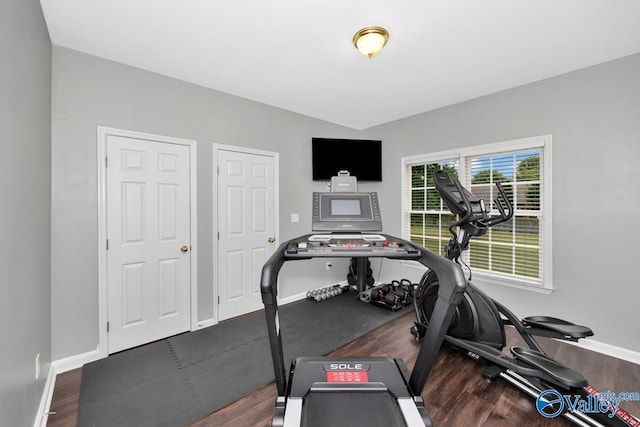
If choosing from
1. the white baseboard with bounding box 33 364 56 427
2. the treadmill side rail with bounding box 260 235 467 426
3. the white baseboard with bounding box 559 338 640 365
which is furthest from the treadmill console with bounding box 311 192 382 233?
the white baseboard with bounding box 559 338 640 365

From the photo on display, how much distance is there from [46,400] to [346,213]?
100 inches

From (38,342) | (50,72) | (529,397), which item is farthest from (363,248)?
(50,72)

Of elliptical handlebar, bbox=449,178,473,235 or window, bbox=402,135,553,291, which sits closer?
elliptical handlebar, bbox=449,178,473,235

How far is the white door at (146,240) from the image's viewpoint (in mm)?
2533

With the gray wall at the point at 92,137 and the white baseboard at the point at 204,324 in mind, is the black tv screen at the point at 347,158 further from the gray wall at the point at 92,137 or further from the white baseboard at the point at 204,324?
the white baseboard at the point at 204,324

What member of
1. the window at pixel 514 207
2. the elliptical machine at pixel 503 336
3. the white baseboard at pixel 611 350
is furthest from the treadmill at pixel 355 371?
the white baseboard at pixel 611 350

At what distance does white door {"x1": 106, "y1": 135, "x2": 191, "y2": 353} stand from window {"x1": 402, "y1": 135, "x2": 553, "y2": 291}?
3.38 m

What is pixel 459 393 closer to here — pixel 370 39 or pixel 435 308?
pixel 435 308

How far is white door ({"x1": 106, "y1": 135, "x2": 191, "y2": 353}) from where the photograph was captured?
2533 millimetres

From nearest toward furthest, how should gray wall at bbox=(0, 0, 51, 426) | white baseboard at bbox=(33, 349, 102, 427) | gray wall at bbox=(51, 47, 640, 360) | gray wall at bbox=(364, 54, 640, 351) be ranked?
gray wall at bbox=(0, 0, 51, 426) → white baseboard at bbox=(33, 349, 102, 427) → gray wall at bbox=(51, 47, 640, 360) → gray wall at bbox=(364, 54, 640, 351)

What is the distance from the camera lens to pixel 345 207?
222 centimetres

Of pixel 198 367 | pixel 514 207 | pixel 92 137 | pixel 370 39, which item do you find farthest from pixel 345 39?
pixel 198 367

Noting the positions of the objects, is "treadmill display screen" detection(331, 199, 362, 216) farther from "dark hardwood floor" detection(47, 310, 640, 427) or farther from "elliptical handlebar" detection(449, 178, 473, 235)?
"dark hardwood floor" detection(47, 310, 640, 427)

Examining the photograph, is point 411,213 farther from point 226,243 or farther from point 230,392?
point 230,392
